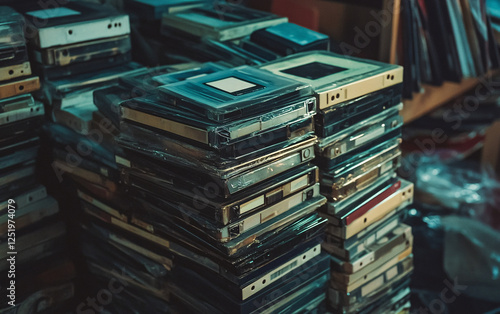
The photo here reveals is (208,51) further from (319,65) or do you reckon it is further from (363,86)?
(363,86)

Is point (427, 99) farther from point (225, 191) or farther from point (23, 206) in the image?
point (23, 206)

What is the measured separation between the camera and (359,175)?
1228 mm

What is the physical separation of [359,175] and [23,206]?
76 centimetres

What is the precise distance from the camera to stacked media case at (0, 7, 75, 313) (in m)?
1.20

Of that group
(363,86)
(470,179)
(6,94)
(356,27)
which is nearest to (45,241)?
(6,94)

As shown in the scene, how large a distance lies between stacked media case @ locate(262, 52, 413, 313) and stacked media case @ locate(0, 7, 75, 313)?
55 centimetres

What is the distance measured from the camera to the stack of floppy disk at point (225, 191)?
97 centimetres

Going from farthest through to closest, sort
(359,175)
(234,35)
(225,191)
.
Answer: (234,35) → (359,175) → (225,191)

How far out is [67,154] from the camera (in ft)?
4.28

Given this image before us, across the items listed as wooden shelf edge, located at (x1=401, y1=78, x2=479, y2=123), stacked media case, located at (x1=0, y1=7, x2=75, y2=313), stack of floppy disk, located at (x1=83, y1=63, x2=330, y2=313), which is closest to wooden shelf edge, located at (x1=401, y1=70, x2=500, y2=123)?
wooden shelf edge, located at (x1=401, y1=78, x2=479, y2=123)

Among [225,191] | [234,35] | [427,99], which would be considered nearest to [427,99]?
[427,99]

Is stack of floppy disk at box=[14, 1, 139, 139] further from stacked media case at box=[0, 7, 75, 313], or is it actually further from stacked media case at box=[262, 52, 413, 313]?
stacked media case at box=[262, 52, 413, 313]

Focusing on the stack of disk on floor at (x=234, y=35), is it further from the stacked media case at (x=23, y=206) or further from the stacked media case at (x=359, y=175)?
the stacked media case at (x=23, y=206)

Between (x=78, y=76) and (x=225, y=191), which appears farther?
(x=78, y=76)
